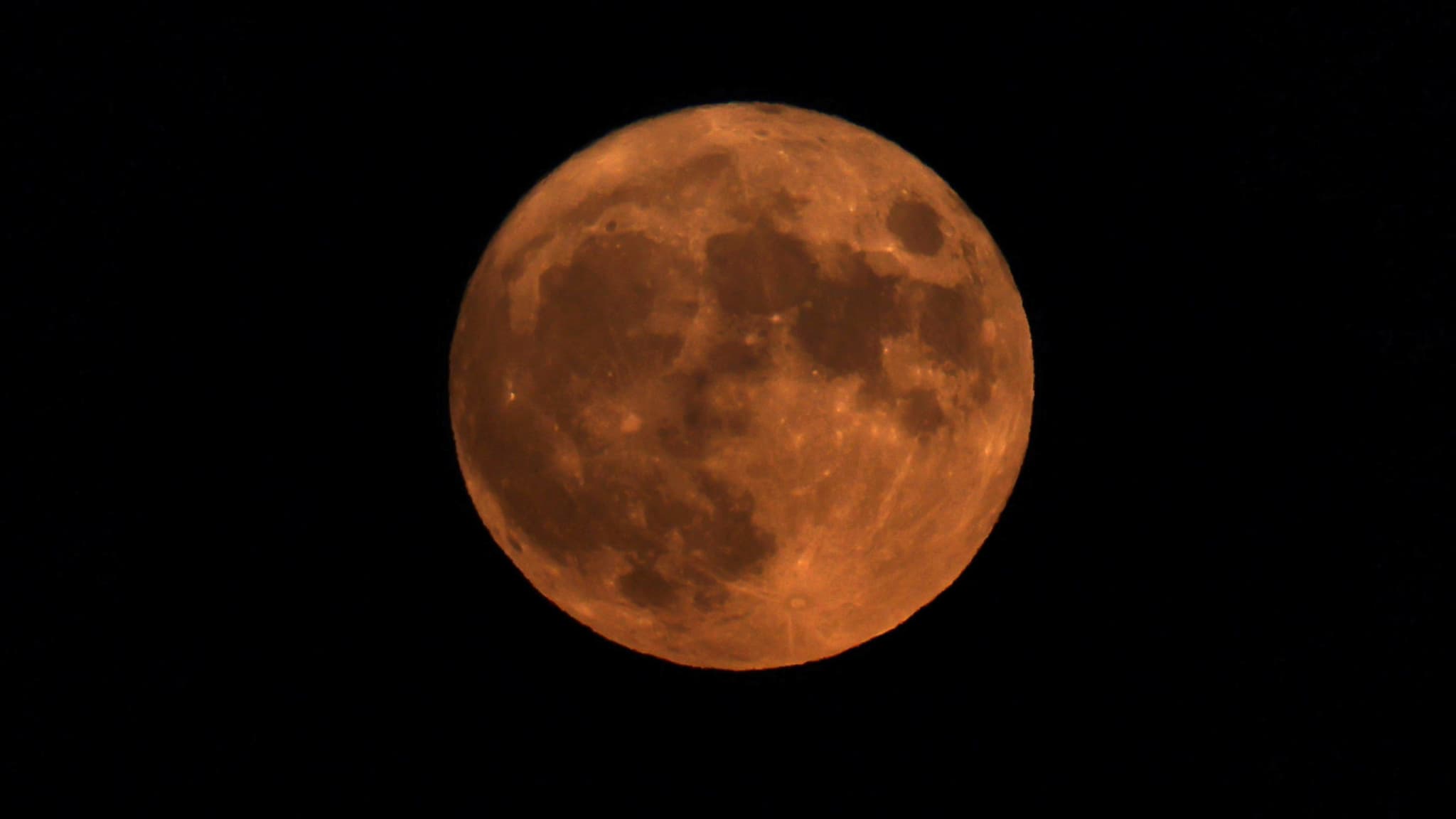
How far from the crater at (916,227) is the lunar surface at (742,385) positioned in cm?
1

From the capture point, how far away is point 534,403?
4188 millimetres

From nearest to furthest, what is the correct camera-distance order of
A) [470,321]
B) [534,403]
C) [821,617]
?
1. [534,403]
2. [821,617]
3. [470,321]

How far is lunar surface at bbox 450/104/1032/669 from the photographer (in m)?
3.92

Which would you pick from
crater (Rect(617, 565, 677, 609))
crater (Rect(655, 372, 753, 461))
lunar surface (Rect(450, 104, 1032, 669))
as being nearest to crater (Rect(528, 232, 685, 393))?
lunar surface (Rect(450, 104, 1032, 669))

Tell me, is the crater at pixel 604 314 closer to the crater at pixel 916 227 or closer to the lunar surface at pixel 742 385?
the lunar surface at pixel 742 385

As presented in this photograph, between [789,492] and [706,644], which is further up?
[789,492]

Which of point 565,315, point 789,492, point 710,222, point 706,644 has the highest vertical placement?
point 710,222

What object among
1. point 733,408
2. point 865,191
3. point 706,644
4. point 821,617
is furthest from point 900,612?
point 865,191

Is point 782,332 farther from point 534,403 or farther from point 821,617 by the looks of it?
point 821,617

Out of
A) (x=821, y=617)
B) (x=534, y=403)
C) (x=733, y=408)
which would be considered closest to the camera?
(x=733, y=408)

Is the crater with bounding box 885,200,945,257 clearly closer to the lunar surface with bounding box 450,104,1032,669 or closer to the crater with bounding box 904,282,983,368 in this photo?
the lunar surface with bounding box 450,104,1032,669

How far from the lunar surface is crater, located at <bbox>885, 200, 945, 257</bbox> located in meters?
0.01

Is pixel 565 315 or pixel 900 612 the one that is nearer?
pixel 565 315

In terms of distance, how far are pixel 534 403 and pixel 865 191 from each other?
182 centimetres
